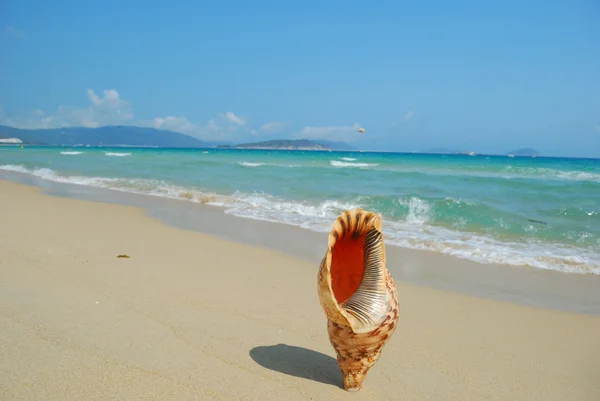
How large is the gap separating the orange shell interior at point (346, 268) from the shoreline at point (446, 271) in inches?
105

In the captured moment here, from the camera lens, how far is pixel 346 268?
2.71 meters

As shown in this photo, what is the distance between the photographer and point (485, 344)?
3.44 metres

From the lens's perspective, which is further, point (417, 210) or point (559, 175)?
point (559, 175)

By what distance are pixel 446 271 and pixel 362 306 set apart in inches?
151

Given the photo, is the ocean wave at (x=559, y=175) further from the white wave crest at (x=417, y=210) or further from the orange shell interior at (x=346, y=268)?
the orange shell interior at (x=346, y=268)

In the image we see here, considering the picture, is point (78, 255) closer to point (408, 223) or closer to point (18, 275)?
point (18, 275)

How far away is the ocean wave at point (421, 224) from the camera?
6746 mm

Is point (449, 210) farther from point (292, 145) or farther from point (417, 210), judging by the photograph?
point (292, 145)

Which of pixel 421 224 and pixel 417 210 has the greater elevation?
pixel 417 210

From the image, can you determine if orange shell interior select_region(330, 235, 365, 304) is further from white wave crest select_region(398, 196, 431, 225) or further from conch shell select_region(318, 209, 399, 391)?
white wave crest select_region(398, 196, 431, 225)

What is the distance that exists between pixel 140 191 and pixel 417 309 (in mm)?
12208

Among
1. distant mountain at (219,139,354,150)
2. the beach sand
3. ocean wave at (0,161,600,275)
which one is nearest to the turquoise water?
ocean wave at (0,161,600,275)

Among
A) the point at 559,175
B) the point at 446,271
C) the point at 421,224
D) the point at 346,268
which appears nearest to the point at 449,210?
the point at 421,224

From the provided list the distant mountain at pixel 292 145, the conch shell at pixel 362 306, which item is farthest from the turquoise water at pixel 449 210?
the distant mountain at pixel 292 145
